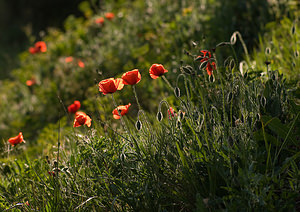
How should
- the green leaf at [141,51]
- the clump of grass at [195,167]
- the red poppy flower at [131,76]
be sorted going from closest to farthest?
1. the clump of grass at [195,167]
2. the red poppy flower at [131,76]
3. the green leaf at [141,51]

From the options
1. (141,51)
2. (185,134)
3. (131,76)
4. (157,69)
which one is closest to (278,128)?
(185,134)

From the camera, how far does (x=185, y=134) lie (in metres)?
2.11

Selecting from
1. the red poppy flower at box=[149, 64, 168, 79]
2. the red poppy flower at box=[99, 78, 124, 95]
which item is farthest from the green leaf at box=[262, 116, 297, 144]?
the red poppy flower at box=[99, 78, 124, 95]

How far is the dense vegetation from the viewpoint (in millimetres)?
1834

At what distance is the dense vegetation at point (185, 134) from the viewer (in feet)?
6.02

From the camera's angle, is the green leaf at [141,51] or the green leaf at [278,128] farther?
the green leaf at [141,51]

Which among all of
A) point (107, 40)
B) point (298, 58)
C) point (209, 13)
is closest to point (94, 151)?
point (298, 58)

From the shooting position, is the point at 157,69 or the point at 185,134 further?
the point at 185,134

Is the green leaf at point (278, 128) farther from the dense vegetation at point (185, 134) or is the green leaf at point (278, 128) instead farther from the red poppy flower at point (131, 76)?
the red poppy flower at point (131, 76)

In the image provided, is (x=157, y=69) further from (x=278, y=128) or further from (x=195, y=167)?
(x=278, y=128)

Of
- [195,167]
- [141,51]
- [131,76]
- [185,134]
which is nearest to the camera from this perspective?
[195,167]

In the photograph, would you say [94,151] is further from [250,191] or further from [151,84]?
[151,84]

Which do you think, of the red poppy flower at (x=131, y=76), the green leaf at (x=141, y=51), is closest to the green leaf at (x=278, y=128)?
the red poppy flower at (x=131, y=76)

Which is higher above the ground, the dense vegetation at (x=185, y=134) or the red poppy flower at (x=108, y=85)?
the red poppy flower at (x=108, y=85)
